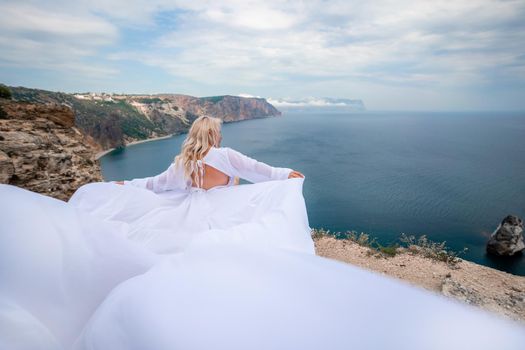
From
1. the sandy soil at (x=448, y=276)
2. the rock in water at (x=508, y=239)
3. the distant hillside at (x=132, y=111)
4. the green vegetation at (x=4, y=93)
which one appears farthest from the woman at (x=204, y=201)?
the distant hillside at (x=132, y=111)

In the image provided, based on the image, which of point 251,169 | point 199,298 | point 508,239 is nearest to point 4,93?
point 251,169

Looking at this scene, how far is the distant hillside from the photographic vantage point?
237 ft

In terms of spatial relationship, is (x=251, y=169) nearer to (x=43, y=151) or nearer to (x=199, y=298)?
(x=199, y=298)

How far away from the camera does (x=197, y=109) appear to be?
156 m

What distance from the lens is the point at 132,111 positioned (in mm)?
107750

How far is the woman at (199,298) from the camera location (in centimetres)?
101

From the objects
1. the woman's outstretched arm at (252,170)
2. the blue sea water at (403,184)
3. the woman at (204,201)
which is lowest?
the blue sea water at (403,184)

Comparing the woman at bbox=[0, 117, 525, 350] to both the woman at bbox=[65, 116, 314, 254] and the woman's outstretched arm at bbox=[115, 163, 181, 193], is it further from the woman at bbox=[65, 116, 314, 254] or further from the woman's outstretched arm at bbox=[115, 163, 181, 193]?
the woman's outstretched arm at bbox=[115, 163, 181, 193]

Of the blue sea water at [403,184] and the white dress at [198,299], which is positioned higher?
the white dress at [198,299]

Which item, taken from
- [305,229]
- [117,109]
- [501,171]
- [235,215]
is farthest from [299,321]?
[117,109]

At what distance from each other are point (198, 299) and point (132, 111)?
11896 cm

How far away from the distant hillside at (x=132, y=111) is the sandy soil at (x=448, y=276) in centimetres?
2621

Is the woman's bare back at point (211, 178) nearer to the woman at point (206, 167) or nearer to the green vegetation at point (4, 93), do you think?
the woman at point (206, 167)

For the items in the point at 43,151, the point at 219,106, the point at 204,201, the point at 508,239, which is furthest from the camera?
the point at 219,106
